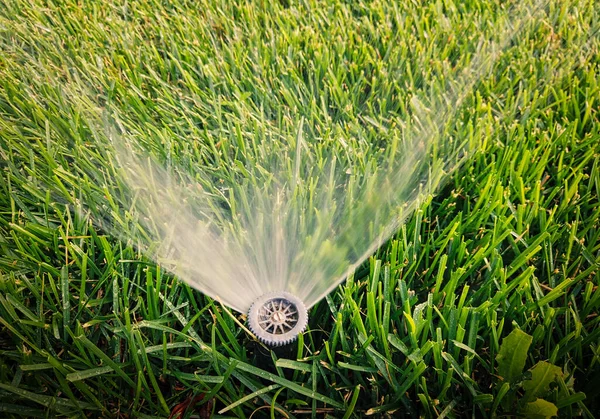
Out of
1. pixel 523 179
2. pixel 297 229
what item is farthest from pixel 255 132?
pixel 523 179

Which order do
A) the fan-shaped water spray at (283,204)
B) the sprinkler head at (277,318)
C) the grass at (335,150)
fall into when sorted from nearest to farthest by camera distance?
the sprinkler head at (277,318)
the grass at (335,150)
the fan-shaped water spray at (283,204)

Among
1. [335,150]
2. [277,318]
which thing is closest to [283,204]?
[335,150]

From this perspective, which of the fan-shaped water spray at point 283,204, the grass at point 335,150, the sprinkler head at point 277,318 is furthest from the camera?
the fan-shaped water spray at point 283,204

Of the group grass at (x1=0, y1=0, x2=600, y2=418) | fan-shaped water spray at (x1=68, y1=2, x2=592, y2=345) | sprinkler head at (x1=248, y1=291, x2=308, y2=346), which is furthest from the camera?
fan-shaped water spray at (x1=68, y1=2, x2=592, y2=345)

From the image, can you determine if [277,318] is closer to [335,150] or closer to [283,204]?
[283,204]

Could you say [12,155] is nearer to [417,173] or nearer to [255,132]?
[255,132]

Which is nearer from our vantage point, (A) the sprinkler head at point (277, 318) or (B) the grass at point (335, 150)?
(A) the sprinkler head at point (277, 318)
